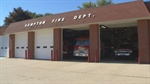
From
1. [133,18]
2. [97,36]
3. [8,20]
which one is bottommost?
[97,36]

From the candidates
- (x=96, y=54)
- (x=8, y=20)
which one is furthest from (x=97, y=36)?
(x=8, y=20)

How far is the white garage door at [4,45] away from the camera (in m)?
30.8

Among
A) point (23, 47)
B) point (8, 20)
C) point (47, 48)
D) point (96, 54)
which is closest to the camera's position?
point (96, 54)

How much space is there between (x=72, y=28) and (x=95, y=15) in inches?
224

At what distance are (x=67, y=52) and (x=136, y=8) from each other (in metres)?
11.2

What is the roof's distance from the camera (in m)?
16.2

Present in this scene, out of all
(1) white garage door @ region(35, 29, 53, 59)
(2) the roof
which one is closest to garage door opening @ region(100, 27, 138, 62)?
(2) the roof

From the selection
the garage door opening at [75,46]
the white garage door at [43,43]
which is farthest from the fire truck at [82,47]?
the white garage door at [43,43]

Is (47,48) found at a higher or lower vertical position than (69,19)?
lower

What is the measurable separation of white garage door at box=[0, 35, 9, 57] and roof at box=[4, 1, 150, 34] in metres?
7.11

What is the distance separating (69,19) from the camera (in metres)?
20.6

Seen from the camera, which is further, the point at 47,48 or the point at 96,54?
the point at 47,48

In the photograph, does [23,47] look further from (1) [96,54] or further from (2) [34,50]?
(1) [96,54]

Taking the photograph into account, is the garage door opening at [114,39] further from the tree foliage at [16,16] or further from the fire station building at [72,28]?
the tree foliage at [16,16]
